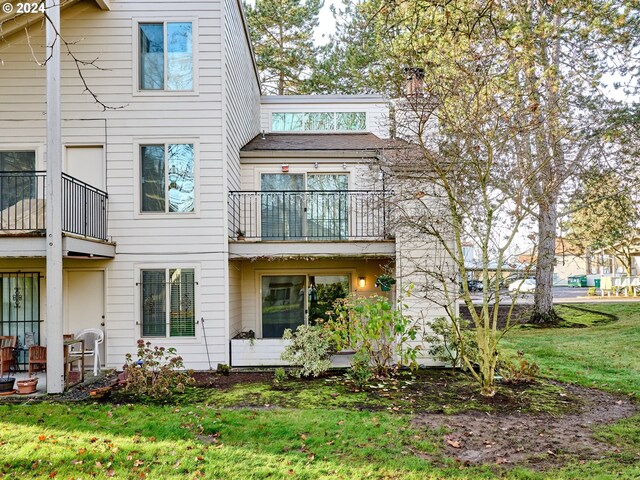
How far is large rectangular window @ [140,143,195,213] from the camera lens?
30.9 feet

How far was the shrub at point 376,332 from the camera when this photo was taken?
8.09 m

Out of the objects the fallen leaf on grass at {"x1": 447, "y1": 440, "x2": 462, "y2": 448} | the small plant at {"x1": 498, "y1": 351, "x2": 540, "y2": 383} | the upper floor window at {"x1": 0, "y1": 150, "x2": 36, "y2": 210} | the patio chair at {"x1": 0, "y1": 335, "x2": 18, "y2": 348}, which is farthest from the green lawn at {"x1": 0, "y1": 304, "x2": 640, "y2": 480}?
the upper floor window at {"x1": 0, "y1": 150, "x2": 36, "y2": 210}

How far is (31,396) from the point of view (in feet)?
23.3

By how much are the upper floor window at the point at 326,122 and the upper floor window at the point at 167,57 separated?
17.6 ft

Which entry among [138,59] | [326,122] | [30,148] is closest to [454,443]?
[138,59]

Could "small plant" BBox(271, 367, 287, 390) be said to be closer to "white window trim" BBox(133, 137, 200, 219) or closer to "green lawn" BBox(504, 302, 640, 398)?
"white window trim" BBox(133, 137, 200, 219)

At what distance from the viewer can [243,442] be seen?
16.9 feet

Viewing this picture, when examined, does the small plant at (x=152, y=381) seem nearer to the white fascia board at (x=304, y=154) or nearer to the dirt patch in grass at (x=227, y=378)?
the dirt patch in grass at (x=227, y=378)

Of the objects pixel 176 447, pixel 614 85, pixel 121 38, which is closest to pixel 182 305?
pixel 176 447

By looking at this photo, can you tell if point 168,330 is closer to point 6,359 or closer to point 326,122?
point 6,359

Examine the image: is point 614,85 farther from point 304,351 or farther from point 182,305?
point 182,305

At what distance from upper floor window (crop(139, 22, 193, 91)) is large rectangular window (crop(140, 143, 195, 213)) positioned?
1252 mm

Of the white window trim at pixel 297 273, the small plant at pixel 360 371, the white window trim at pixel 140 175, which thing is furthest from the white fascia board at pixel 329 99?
the small plant at pixel 360 371

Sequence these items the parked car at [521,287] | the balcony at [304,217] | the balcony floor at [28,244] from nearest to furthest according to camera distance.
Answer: the parked car at [521,287] < the balcony floor at [28,244] < the balcony at [304,217]
